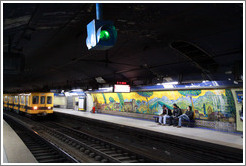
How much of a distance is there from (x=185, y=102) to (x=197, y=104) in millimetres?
904

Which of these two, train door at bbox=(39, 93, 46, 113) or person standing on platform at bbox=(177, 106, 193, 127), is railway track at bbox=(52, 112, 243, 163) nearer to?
person standing on platform at bbox=(177, 106, 193, 127)

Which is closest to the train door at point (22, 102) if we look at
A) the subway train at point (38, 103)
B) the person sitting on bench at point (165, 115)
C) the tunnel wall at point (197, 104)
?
the subway train at point (38, 103)

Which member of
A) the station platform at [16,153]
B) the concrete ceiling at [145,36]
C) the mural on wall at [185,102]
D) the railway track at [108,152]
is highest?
the concrete ceiling at [145,36]

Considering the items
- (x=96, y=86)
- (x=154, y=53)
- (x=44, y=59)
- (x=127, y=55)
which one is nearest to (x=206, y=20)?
(x=154, y=53)

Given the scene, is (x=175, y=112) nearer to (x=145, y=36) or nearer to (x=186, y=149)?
(x=186, y=149)

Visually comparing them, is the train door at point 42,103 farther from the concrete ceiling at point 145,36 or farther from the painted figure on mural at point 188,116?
the painted figure on mural at point 188,116

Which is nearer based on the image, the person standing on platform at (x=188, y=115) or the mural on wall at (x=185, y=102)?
the mural on wall at (x=185, y=102)

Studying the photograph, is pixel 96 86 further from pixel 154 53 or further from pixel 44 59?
pixel 154 53

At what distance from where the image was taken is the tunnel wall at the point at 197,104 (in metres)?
10.4

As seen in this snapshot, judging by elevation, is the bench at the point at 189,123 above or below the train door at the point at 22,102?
below

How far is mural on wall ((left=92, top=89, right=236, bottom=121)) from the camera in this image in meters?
10.5

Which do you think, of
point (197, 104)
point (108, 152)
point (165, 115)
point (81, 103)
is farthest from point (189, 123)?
point (81, 103)

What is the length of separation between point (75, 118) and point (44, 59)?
9752 millimetres

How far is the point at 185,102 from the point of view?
508 inches
